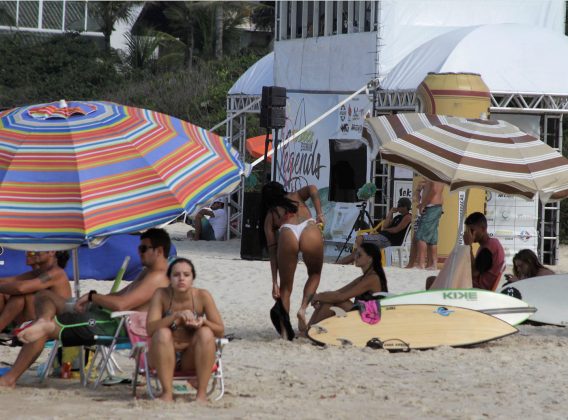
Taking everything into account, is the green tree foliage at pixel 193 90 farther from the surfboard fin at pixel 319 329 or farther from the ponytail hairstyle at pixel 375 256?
the surfboard fin at pixel 319 329

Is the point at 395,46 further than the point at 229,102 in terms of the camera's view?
No

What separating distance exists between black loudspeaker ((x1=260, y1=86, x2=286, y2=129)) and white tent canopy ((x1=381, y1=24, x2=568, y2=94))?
59.7 inches

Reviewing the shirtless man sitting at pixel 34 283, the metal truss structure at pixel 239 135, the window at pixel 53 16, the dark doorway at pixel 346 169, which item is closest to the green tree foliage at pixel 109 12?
the window at pixel 53 16

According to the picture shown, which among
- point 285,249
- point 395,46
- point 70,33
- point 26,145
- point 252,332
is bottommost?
point 252,332

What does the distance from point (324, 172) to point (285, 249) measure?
1010 centimetres

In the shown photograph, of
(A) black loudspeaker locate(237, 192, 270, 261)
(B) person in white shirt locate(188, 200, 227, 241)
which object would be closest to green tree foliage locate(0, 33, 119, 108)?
(B) person in white shirt locate(188, 200, 227, 241)

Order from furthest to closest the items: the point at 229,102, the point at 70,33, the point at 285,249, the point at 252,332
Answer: the point at 70,33 → the point at 229,102 → the point at 252,332 → the point at 285,249

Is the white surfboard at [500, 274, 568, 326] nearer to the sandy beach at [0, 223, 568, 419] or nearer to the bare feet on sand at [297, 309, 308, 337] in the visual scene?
the sandy beach at [0, 223, 568, 419]

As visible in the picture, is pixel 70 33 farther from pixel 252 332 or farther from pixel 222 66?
pixel 252 332

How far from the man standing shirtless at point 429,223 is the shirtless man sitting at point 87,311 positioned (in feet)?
28.2

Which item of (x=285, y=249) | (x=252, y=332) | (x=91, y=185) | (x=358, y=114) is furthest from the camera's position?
(x=358, y=114)

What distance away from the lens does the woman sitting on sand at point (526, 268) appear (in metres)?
11.0

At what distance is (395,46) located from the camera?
→ 18609mm

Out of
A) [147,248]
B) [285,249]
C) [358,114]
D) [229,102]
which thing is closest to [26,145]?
[147,248]
